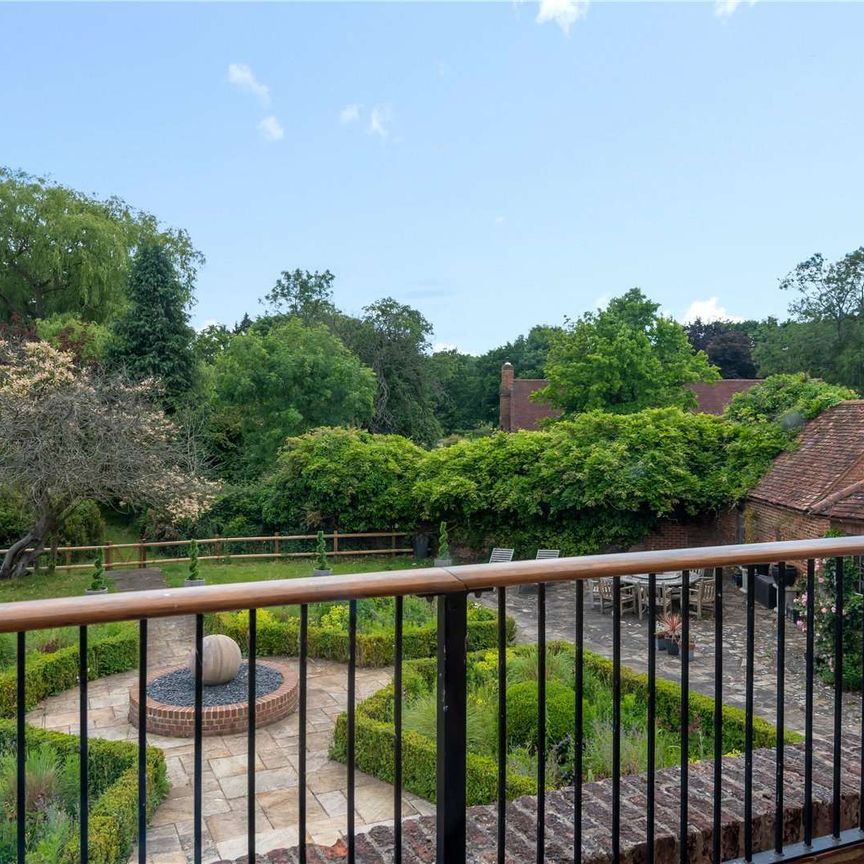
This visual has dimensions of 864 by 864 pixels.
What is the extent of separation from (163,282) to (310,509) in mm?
8785

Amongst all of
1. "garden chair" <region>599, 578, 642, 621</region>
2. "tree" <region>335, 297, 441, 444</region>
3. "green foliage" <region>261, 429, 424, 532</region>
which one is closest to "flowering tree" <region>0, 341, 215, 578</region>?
"green foliage" <region>261, 429, 424, 532</region>

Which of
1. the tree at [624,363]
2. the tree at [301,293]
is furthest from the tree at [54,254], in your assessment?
the tree at [624,363]

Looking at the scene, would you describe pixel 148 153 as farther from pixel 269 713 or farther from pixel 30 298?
pixel 269 713

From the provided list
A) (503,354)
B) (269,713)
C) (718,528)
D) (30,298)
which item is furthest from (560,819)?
(503,354)

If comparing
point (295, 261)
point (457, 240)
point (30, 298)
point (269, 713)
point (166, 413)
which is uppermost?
point (295, 261)

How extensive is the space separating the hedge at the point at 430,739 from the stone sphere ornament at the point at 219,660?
155cm

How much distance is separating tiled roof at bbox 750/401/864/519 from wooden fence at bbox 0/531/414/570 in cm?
830

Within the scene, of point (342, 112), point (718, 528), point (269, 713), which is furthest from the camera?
point (718, 528)

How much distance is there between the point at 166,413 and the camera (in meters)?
20.7

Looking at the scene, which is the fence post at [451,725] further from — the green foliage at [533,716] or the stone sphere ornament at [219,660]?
the stone sphere ornament at [219,660]

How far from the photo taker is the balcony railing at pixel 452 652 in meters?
1.31

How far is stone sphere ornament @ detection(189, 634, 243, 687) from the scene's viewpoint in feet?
23.4

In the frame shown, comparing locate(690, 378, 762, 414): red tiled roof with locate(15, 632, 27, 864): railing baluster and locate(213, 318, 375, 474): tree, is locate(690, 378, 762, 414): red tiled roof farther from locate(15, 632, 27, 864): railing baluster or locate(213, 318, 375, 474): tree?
locate(15, 632, 27, 864): railing baluster

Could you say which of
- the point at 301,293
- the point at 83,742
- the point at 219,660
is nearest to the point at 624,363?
the point at 219,660
